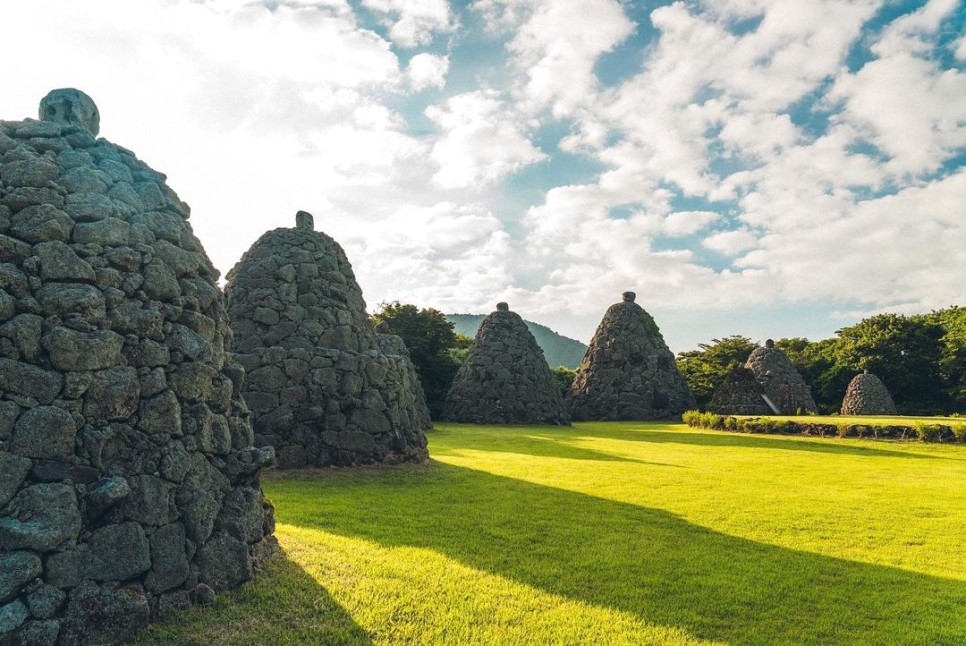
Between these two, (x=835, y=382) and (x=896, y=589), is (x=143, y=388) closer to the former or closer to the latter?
(x=896, y=589)

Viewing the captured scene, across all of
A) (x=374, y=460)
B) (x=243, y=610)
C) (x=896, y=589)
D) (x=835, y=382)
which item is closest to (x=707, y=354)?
(x=835, y=382)

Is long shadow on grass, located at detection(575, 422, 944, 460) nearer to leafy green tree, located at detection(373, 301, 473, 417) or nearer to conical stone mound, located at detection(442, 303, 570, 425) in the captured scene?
conical stone mound, located at detection(442, 303, 570, 425)

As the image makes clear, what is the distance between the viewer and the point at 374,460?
9391 millimetres

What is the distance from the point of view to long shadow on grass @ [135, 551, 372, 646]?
3350 mm

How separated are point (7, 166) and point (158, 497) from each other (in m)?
2.63

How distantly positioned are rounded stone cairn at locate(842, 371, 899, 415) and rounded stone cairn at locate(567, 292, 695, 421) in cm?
627

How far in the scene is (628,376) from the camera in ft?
83.6

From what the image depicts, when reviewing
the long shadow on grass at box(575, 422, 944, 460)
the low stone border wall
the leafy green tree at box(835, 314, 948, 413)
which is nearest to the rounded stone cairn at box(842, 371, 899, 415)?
the leafy green tree at box(835, 314, 948, 413)

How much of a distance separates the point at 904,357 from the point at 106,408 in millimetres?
32734

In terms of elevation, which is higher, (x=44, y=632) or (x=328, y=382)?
(x=328, y=382)

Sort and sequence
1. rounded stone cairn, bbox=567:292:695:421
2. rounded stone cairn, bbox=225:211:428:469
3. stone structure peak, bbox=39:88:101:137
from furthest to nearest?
rounded stone cairn, bbox=567:292:695:421, rounded stone cairn, bbox=225:211:428:469, stone structure peak, bbox=39:88:101:137

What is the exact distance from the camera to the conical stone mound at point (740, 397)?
837 inches

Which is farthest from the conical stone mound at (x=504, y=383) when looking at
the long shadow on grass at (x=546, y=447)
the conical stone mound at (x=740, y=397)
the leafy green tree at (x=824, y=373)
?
the leafy green tree at (x=824, y=373)

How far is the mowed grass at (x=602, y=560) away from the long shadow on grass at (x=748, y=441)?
9.49 ft
